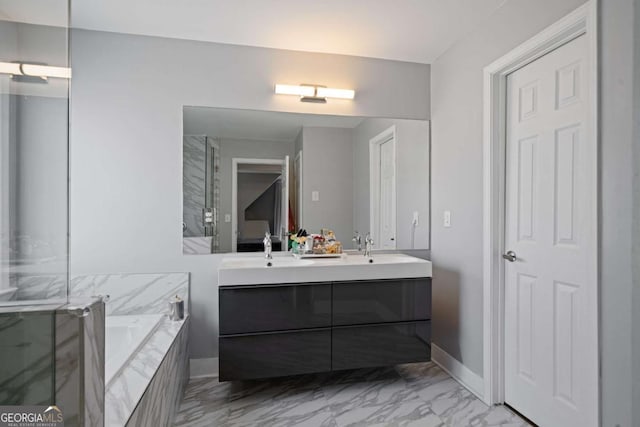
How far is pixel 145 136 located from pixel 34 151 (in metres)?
1.75

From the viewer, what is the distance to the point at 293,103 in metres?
2.66

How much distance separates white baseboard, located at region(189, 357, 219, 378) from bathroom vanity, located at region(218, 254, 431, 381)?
48cm

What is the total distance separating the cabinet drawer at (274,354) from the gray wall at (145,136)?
1.60 feet

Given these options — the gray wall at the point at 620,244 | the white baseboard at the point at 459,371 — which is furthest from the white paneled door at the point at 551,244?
the gray wall at the point at 620,244

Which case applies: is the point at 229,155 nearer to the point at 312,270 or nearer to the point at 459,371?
the point at 312,270

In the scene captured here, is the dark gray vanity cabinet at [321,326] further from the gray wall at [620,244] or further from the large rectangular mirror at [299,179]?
the gray wall at [620,244]

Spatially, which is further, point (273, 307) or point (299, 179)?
point (299, 179)

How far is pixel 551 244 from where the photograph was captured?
1.82 m

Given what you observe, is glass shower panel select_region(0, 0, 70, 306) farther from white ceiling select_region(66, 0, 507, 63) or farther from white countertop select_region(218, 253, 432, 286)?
white ceiling select_region(66, 0, 507, 63)

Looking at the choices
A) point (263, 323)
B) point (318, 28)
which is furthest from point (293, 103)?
point (263, 323)

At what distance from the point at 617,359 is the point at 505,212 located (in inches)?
73.1

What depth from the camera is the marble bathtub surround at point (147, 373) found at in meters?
1.22

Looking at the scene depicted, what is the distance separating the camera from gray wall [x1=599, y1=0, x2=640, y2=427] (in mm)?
408

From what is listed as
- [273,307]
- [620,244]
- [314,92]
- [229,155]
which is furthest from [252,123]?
[620,244]
